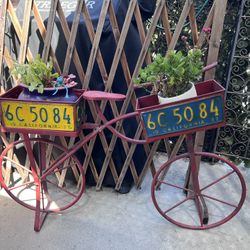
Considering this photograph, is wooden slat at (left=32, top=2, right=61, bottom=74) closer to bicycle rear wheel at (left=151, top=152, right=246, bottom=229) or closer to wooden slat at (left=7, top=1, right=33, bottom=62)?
wooden slat at (left=7, top=1, right=33, bottom=62)

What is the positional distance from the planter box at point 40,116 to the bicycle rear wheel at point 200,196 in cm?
63

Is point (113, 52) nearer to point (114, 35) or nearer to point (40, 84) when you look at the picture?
point (114, 35)

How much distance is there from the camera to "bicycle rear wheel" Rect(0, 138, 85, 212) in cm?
204

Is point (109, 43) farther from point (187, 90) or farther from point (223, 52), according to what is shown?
point (223, 52)

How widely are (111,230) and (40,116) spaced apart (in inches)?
35.3

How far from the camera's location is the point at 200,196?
189cm

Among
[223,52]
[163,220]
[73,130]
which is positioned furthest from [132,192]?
[223,52]

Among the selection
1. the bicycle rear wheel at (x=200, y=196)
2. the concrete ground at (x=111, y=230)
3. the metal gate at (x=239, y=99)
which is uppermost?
the metal gate at (x=239, y=99)

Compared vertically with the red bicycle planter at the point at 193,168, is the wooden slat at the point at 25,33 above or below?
above

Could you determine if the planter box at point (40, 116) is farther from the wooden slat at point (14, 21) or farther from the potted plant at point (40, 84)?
the wooden slat at point (14, 21)

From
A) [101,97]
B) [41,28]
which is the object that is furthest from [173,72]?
[41,28]

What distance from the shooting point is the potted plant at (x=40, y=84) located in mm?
1595

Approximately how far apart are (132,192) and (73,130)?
90 cm

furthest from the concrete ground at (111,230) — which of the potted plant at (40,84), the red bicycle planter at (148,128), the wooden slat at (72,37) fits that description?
the wooden slat at (72,37)
